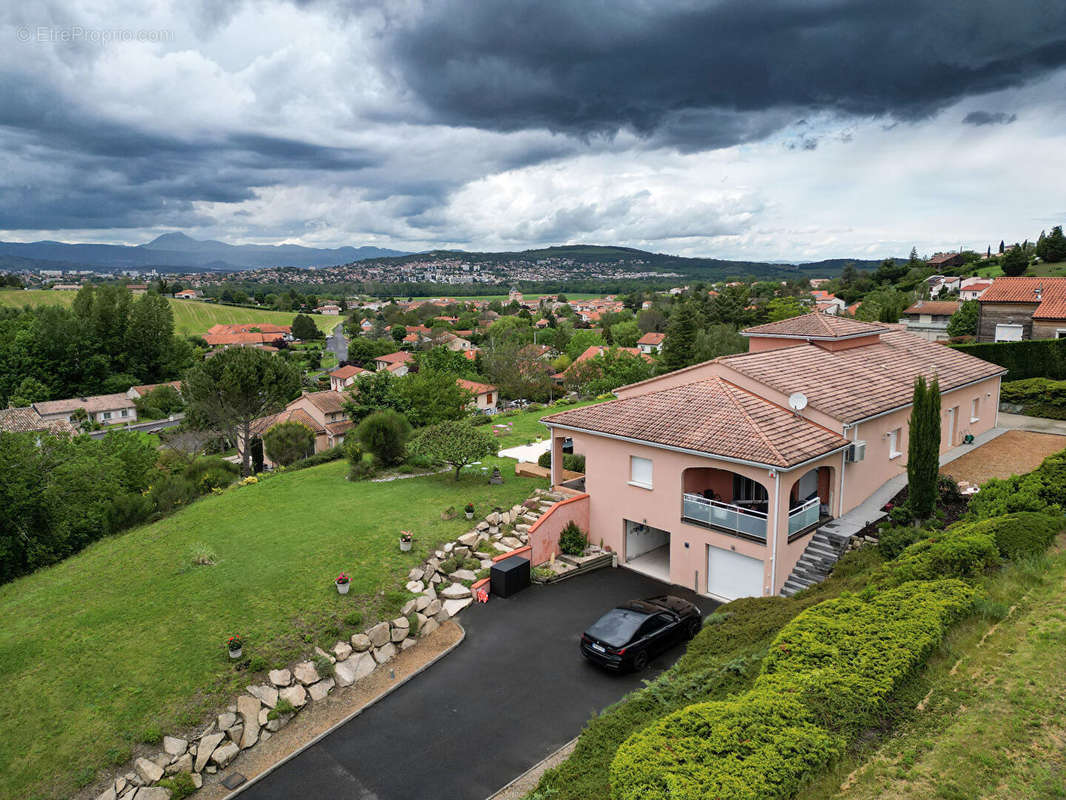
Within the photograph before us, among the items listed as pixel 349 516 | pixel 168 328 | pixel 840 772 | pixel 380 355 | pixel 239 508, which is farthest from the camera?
pixel 380 355

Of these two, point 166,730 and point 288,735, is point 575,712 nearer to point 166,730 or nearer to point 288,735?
point 288,735

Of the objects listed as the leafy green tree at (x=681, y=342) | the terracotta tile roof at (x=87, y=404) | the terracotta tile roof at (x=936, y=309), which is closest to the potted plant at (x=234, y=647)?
the leafy green tree at (x=681, y=342)

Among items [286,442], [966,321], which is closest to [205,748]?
[286,442]

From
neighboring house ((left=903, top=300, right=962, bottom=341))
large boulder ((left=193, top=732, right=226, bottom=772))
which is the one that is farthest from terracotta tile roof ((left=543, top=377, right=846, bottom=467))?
neighboring house ((left=903, top=300, right=962, bottom=341))

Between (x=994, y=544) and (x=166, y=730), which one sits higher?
(x=994, y=544)

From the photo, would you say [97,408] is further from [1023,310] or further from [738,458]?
[1023,310]

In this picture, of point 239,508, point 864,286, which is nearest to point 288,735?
point 239,508
